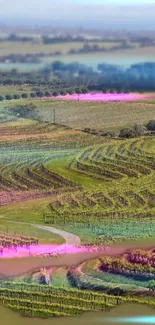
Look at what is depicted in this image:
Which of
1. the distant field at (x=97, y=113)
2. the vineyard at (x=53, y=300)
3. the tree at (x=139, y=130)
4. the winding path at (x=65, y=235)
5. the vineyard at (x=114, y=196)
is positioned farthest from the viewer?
the distant field at (x=97, y=113)

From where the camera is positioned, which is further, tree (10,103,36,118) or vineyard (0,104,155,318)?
A: tree (10,103,36,118)

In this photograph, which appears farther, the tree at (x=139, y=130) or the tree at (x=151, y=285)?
the tree at (x=139, y=130)

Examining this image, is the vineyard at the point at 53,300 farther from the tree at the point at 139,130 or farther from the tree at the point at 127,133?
the tree at the point at 139,130

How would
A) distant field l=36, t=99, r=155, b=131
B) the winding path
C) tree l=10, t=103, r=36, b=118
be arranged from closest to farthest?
the winding path, distant field l=36, t=99, r=155, b=131, tree l=10, t=103, r=36, b=118

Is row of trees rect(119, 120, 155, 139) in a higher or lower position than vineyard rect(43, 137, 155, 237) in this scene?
higher

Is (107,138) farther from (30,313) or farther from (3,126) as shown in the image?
(30,313)

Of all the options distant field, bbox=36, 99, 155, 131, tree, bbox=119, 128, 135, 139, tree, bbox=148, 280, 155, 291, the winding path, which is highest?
distant field, bbox=36, 99, 155, 131

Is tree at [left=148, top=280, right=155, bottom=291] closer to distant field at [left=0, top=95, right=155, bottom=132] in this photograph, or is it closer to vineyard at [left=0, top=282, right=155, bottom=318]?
vineyard at [left=0, top=282, right=155, bottom=318]

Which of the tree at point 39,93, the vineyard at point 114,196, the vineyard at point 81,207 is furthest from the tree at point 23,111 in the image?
the vineyard at point 114,196

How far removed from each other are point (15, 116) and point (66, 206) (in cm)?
1214

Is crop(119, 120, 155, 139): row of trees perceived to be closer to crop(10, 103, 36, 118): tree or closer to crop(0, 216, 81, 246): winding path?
crop(10, 103, 36, 118): tree

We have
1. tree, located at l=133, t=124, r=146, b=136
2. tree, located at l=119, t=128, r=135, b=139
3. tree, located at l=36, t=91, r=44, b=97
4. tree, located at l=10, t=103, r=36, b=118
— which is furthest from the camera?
tree, located at l=10, t=103, r=36, b=118

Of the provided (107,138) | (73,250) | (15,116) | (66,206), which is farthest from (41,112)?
(73,250)

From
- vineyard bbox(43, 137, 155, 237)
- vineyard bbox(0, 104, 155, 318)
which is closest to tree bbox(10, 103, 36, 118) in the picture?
vineyard bbox(0, 104, 155, 318)
